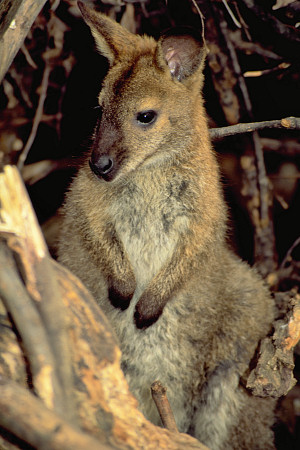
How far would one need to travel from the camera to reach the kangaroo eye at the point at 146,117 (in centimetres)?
323

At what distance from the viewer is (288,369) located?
347 centimetres

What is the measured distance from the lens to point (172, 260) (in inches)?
141

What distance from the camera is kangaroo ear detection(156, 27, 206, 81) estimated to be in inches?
125

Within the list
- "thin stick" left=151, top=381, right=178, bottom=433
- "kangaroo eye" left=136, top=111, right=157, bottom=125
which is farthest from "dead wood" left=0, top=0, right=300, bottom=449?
"kangaroo eye" left=136, top=111, right=157, bottom=125

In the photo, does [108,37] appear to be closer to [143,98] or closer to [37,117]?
[143,98]

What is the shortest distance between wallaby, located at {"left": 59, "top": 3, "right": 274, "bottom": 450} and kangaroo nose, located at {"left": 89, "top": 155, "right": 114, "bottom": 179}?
151mm

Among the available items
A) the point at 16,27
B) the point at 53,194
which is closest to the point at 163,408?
the point at 16,27

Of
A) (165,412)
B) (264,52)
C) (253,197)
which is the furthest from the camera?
(253,197)

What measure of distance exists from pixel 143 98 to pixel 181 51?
396 millimetres

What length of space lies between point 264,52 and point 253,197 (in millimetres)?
1276

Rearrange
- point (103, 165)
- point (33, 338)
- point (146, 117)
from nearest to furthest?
1. point (33, 338)
2. point (103, 165)
3. point (146, 117)

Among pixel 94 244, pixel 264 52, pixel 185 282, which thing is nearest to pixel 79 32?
pixel 264 52

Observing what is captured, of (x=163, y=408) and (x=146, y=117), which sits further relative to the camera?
(x=146, y=117)

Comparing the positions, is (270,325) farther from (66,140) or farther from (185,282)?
(66,140)
